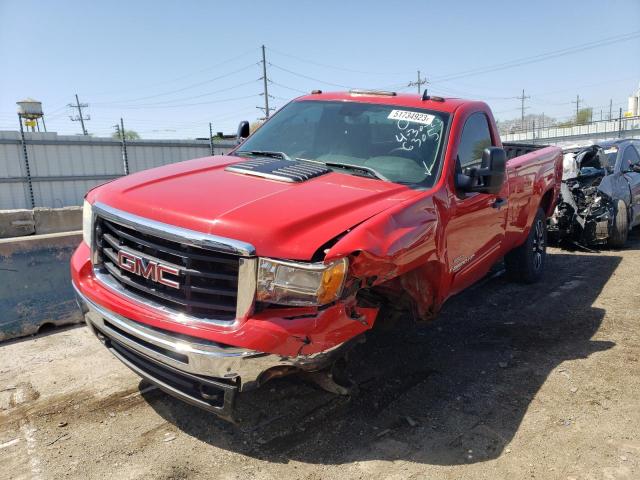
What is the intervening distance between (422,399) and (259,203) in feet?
5.88

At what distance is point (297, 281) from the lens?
2.40 metres

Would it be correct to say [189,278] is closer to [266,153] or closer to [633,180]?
[266,153]

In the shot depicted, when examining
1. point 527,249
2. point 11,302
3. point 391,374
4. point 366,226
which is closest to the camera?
point 366,226

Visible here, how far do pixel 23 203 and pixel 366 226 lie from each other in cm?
1453

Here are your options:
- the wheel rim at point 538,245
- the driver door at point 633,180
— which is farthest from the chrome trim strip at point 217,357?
the driver door at point 633,180

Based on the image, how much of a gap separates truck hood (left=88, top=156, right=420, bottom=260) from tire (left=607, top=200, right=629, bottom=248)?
247 inches

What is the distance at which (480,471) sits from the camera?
2.67m

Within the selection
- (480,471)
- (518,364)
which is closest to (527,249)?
(518,364)

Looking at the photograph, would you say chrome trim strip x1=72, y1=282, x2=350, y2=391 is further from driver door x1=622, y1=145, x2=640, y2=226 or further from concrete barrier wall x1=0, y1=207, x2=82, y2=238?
driver door x1=622, y1=145, x2=640, y2=226

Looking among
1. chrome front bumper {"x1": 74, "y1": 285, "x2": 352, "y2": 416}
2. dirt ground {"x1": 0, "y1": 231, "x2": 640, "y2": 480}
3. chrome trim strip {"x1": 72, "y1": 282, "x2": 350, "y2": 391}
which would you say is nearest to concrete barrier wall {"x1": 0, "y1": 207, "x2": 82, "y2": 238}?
dirt ground {"x1": 0, "y1": 231, "x2": 640, "y2": 480}

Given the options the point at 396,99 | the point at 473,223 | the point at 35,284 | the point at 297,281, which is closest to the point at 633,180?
the point at 473,223

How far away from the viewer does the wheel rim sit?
616 centimetres

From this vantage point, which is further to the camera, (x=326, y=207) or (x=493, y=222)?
(x=493, y=222)

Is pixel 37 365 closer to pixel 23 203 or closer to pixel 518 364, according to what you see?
pixel 518 364
